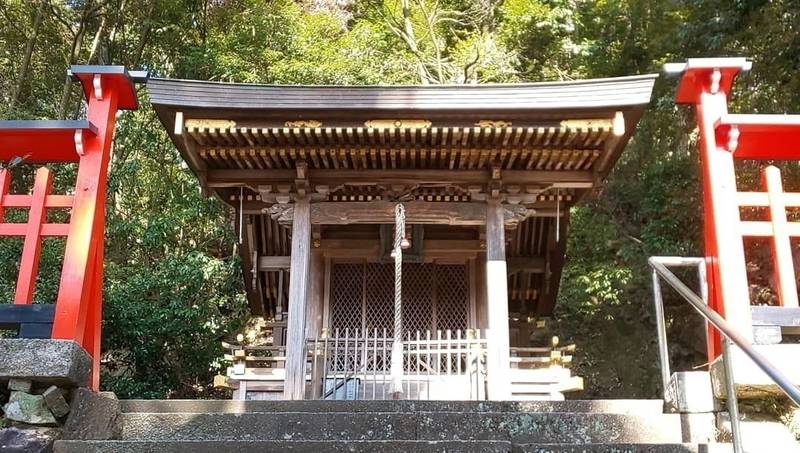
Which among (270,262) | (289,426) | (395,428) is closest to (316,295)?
(270,262)

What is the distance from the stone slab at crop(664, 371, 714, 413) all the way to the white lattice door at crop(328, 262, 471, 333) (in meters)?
4.75

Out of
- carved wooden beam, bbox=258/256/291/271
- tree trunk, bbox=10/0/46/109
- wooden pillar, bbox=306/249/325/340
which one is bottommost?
wooden pillar, bbox=306/249/325/340

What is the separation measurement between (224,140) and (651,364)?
30.7 ft

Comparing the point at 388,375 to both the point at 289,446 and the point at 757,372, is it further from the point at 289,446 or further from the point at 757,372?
the point at 757,372

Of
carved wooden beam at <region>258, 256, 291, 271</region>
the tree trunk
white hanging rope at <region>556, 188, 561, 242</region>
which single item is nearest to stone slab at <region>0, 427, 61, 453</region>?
carved wooden beam at <region>258, 256, 291, 271</region>

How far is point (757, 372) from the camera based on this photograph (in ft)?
12.2

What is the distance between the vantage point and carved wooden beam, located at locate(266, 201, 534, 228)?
7145 mm

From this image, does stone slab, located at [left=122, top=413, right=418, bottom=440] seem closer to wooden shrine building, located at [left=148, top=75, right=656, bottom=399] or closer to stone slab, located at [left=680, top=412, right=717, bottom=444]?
stone slab, located at [left=680, top=412, right=717, bottom=444]

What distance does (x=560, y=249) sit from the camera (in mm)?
8562

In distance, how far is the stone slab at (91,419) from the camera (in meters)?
4.07

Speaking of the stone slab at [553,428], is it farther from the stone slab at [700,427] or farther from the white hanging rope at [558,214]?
the white hanging rope at [558,214]

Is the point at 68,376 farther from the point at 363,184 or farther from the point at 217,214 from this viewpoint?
the point at 217,214

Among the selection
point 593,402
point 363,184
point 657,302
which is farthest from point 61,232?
point 657,302

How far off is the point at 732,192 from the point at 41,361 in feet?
15.0
